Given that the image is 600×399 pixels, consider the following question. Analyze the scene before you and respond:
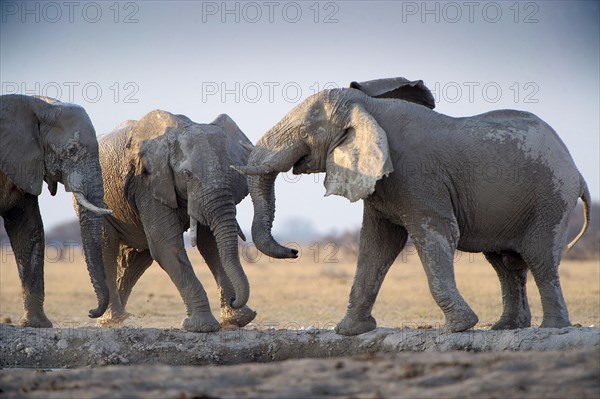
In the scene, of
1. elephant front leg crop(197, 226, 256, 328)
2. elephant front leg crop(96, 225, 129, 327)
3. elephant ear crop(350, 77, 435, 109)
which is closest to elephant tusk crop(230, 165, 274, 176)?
elephant ear crop(350, 77, 435, 109)

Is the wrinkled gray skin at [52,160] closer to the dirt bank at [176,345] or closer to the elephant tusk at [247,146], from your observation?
the dirt bank at [176,345]

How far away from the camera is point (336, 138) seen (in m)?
11.4

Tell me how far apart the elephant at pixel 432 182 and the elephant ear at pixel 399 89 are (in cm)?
23

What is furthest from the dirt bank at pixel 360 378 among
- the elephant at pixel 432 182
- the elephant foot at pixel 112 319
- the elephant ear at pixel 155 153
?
the elephant foot at pixel 112 319

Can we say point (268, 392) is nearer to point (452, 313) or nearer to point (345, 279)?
point (452, 313)

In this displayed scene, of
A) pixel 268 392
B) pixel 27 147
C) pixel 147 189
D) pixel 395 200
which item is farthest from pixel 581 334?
pixel 27 147

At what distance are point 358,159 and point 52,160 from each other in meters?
3.43

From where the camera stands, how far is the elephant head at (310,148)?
11.2 m

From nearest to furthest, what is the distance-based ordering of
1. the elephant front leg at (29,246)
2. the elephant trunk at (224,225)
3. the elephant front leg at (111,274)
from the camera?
the elephant trunk at (224,225) → the elephant front leg at (29,246) → the elephant front leg at (111,274)

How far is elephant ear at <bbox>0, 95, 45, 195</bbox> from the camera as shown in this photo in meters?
12.4

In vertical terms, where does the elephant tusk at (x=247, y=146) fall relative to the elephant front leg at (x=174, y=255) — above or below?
above

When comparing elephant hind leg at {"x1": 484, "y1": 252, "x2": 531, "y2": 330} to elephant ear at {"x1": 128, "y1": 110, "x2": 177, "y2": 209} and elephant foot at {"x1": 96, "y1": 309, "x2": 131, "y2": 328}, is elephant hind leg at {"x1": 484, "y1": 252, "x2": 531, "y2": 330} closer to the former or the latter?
elephant ear at {"x1": 128, "y1": 110, "x2": 177, "y2": 209}

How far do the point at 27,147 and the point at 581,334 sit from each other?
19.3 ft

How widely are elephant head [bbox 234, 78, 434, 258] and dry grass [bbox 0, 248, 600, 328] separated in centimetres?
339
